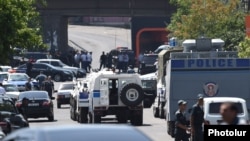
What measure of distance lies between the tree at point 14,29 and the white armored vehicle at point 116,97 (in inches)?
122

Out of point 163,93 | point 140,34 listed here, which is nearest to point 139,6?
point 140,34

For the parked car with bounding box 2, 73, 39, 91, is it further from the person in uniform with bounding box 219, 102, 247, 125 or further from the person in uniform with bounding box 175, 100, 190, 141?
the person in uniform with bounding box 219, 102, 247, 125

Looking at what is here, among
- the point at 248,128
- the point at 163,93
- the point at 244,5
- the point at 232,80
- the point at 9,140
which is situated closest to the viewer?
the point at 9,140

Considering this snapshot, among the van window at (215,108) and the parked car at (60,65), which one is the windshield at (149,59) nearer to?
the parked car at (60,65)

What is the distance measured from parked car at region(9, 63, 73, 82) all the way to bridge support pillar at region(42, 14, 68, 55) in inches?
413

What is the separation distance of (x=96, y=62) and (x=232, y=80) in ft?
188

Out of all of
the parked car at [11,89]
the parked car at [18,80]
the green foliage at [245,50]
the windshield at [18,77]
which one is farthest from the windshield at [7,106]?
the windshield at [18,77]

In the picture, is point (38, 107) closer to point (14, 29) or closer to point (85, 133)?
point (14, 29)

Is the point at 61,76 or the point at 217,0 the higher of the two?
the point at 217,0

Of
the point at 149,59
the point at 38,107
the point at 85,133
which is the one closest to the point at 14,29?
the point at 38,107

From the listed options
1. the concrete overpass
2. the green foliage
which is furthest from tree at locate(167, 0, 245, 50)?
the concrete overpass

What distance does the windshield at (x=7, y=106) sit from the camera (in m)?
30.1

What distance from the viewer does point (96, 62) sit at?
92.2m

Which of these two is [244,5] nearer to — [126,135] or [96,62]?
[96,62]
